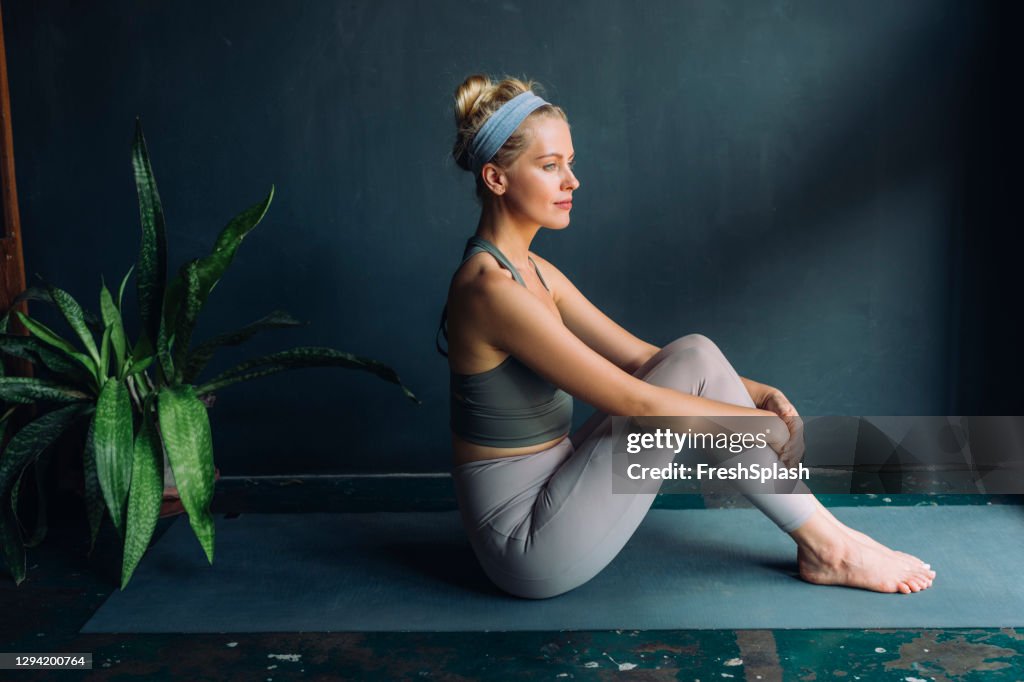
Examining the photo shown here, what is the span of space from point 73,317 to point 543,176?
1.26 m

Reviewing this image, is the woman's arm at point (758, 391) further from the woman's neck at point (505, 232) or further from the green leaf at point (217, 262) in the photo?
the green leaf at point (217, 262)

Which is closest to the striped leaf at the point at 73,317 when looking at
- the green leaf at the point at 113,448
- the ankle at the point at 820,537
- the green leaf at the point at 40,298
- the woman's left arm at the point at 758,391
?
the green leaf at the point at 40,298

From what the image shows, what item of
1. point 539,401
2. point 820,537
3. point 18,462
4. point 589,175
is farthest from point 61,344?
point 820,537

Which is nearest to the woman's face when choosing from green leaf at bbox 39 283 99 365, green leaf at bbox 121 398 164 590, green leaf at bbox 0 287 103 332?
green leaf at bbox 121 398 164 590

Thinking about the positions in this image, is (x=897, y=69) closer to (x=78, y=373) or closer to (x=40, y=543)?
(x=78, y=373)

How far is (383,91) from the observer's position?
301cm

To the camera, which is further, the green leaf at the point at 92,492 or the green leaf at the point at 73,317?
the green leaf at the point at 73,317

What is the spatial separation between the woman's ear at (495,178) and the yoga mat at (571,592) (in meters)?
0.92

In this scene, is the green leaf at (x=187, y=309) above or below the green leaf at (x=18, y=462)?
above

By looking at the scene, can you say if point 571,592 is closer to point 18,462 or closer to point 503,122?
point 503,122

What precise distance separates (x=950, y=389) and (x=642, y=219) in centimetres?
109

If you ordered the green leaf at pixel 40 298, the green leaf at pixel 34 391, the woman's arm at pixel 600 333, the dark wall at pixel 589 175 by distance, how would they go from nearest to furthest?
the green leaf at pixel 34 391, the woman's arm at pixel 600 333, the green leaf at pixel 40 298, the dark wall at pixel 589 175

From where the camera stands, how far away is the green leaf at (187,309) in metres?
2.42

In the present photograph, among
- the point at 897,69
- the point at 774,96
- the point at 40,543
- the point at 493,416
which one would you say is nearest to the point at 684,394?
the point at 493,416
